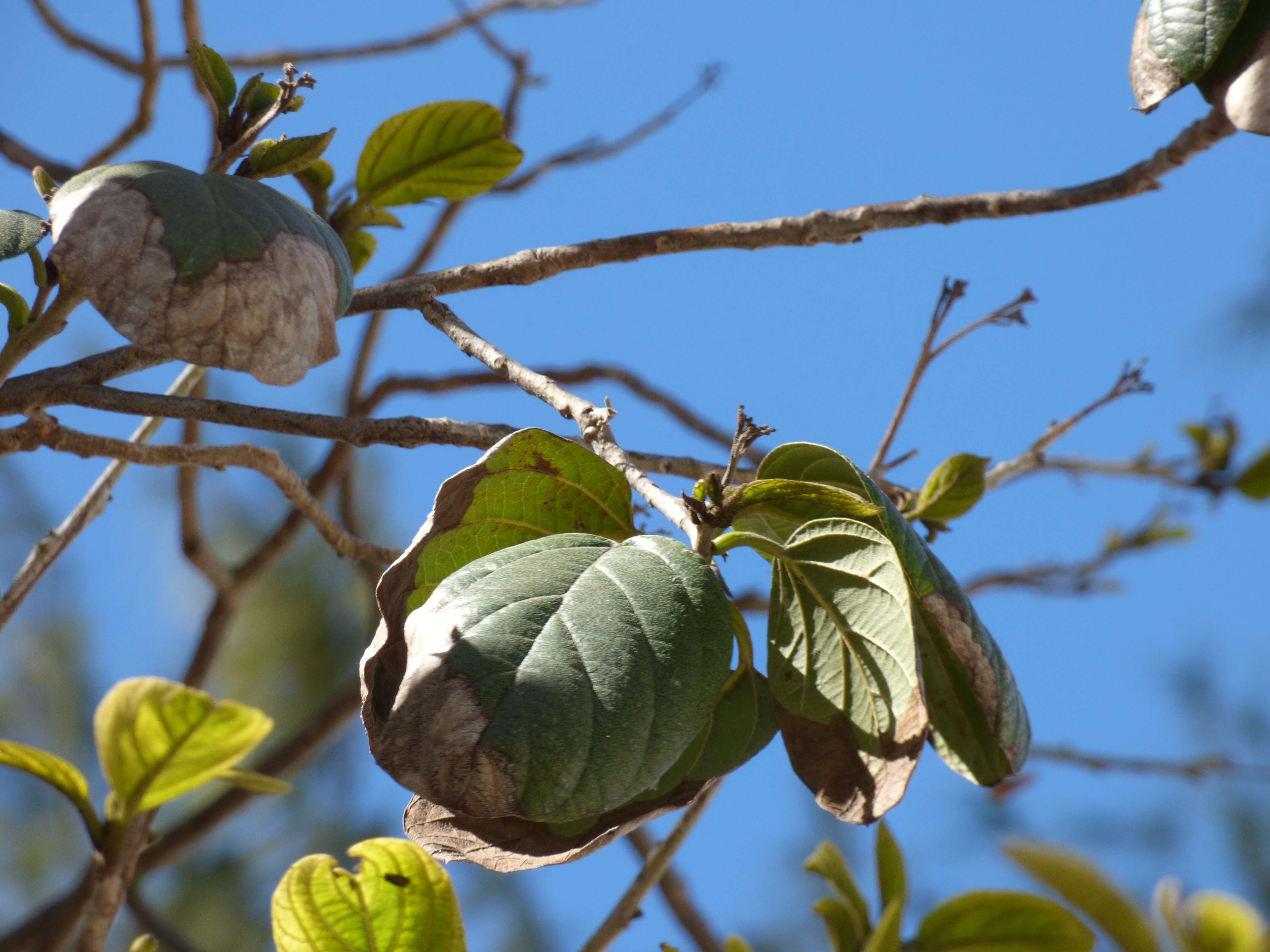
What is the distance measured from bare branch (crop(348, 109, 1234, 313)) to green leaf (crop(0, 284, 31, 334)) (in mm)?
150

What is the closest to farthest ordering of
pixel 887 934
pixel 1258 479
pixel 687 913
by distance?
1. pixel 887 934
2. pixel 687 913
3. pixel 1258 479

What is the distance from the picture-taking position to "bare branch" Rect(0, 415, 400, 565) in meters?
0.49

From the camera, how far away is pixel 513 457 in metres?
0.36

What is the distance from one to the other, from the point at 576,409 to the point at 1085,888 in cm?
→ 23

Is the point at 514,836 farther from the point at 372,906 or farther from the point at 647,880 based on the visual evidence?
the point at 647,880

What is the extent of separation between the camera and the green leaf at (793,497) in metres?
0.33

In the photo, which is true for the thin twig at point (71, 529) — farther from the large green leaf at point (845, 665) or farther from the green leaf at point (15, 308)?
the large green leaf at point (845, 665)

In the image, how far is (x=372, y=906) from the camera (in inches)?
13.7

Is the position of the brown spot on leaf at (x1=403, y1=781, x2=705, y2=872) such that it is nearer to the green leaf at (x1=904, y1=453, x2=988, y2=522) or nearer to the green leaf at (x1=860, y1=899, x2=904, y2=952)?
the green leaf at (x1=860, y1=899, x2=904, y2=952)

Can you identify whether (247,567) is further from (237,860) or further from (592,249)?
(237,860)

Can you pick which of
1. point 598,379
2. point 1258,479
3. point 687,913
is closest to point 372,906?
point 687,913

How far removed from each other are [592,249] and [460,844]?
0.32 m

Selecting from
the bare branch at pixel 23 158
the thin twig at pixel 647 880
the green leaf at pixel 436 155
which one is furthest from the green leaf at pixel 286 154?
the bare branch at pixel 23 158

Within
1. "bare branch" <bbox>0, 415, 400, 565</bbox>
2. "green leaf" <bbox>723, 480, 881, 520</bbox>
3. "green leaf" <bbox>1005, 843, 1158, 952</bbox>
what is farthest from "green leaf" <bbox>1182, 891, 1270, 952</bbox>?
"bare branch" <bbox>0, 415, 400, 565</bbox>
